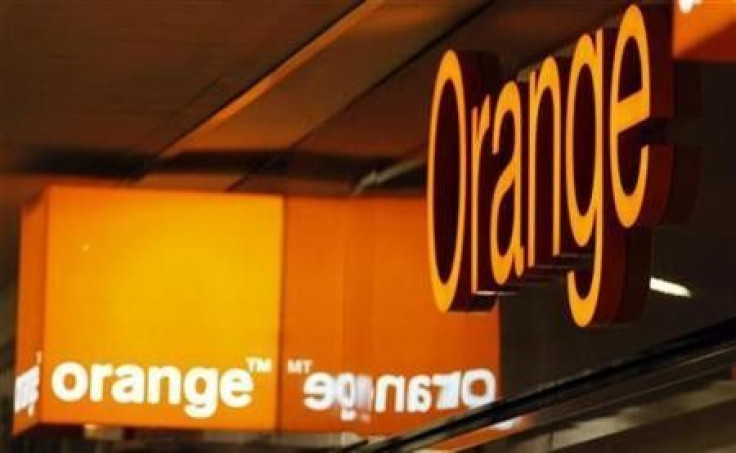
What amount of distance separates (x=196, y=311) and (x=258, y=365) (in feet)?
1.07

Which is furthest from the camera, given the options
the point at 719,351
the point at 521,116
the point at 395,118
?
the point at 395,118

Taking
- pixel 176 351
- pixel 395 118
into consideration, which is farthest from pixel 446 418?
pixel 176 351

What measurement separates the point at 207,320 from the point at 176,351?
169 mm

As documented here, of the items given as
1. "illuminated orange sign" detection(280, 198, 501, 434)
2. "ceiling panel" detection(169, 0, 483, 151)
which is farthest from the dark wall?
"ceiling panel" detection(169, 0, 483, 151)

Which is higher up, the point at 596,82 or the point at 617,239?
the point at 596,82

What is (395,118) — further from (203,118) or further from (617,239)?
(617,239)

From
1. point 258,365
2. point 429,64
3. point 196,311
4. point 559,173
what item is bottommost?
point 258,365

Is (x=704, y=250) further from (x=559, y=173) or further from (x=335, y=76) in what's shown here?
(x=335, y=76)

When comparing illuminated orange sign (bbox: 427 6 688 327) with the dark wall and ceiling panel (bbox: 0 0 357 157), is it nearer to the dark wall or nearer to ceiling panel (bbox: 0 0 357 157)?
the dark wall

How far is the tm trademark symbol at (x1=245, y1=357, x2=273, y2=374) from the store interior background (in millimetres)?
709

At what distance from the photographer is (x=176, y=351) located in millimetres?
8117

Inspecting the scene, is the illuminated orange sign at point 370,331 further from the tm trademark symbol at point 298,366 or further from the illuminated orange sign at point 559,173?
the illuminated orange sign at point 559,173

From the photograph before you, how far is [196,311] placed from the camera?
→ 8.16 metres

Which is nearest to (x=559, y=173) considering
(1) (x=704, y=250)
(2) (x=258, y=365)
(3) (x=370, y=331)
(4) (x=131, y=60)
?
(1) (x=704, y=250)
